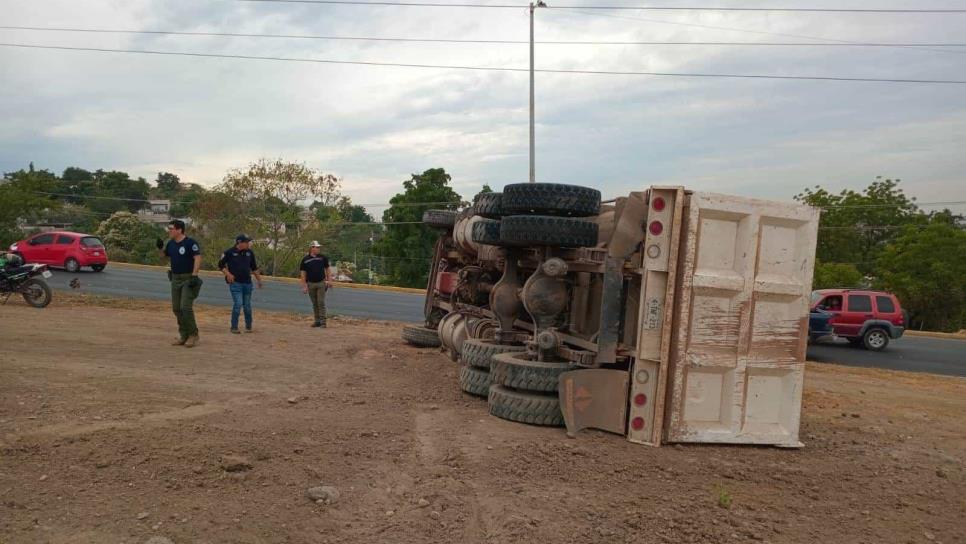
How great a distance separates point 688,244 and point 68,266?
27540mm

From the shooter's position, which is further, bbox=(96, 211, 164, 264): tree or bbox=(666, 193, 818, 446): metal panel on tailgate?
bbox=(96, 211, 164, 264): tree

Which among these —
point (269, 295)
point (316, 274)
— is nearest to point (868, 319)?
point (316, 274)

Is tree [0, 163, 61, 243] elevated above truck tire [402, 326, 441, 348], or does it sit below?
above

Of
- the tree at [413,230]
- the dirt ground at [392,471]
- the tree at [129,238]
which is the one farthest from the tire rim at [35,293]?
the tree at [129,238]

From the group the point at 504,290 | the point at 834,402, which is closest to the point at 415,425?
the point at 504,290

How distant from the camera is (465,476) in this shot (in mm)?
4828

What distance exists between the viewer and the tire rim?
14547 millimetres

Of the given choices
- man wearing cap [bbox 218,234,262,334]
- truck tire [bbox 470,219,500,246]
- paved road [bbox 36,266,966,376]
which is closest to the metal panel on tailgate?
truck tire [bbox 470,219,500,246]

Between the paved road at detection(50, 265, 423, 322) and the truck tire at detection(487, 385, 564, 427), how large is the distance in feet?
40.5

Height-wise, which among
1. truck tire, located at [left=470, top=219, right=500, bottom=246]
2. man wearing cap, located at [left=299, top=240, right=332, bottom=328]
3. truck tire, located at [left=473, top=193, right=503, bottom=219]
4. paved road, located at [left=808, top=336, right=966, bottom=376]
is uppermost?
truck tire, located at [left=473, top=193, right=503, bottom=219]

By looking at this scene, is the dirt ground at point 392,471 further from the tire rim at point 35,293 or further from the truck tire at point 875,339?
the truck tire at point 875,339

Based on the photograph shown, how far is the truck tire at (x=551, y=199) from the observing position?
6.59 m

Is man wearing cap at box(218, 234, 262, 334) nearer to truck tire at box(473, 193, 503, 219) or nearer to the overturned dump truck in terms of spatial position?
truck tire at box(473, 193, 503, 219)

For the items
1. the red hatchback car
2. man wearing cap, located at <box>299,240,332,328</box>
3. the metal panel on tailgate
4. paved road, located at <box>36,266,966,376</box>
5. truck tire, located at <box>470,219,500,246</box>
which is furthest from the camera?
the red hatchback car
